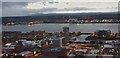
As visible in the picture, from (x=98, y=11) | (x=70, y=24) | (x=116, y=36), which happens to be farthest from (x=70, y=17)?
(x=116, y=36)

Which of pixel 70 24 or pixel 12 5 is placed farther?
pixel 70 24

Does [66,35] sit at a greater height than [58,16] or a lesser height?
lesser

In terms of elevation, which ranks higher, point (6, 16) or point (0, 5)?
point (0, 5)

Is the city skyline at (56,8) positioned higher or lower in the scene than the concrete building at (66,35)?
higher

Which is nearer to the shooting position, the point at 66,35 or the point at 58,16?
the point at 66,35

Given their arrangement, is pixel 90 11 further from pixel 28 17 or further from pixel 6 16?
pixel 6 16

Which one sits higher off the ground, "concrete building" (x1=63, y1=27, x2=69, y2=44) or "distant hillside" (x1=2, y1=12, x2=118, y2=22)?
"distant hillside" (x1=2, y1=12, x2=118, y2=22)

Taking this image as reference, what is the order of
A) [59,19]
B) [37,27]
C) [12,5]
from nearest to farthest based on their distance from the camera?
[12,5] < [59,19] < [37,27]

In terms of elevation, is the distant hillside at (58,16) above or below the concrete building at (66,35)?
above

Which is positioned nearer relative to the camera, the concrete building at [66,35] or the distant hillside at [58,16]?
the concrete building at [66,35]

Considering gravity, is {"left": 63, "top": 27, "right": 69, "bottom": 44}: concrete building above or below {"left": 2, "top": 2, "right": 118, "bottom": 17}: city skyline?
below

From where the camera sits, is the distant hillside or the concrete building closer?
the concrete building
